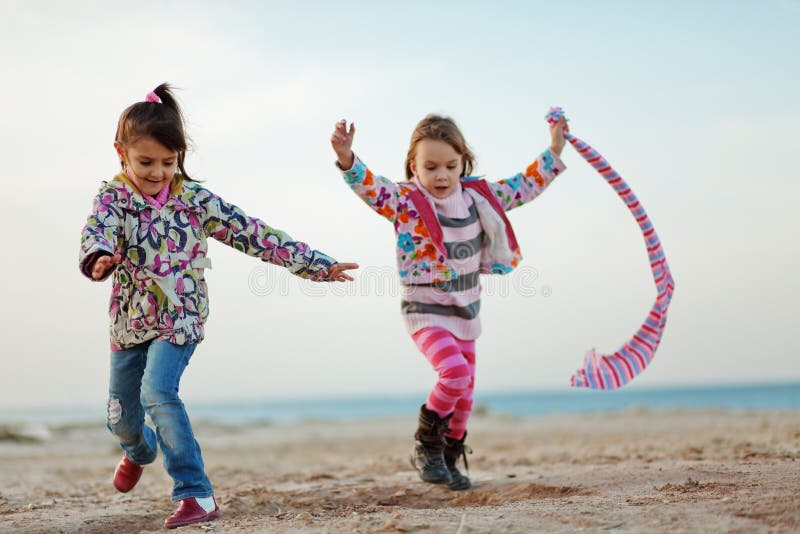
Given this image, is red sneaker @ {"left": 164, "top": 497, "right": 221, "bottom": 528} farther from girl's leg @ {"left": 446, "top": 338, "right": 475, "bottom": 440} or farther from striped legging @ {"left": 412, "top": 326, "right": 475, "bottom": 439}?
girl's leg @ {"left": 446, "top": 338, "right": 475, "bottom": 440}

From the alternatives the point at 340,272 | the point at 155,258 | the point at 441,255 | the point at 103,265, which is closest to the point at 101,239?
the point at 103,265

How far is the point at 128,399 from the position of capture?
13.2 feet

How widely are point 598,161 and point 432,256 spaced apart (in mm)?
1201

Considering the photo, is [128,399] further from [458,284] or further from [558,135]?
[558,135]

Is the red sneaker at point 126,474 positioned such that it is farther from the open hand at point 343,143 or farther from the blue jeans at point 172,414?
the open hand at point 343,143

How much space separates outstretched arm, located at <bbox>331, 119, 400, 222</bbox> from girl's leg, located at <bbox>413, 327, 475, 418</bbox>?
0.76m

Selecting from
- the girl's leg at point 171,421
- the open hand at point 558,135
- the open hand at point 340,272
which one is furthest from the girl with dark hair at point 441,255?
the girl's leg at point 171,421

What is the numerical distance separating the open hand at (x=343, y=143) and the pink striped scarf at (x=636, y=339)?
159 centimetres

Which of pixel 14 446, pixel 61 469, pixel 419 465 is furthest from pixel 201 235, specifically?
pixel 14 446

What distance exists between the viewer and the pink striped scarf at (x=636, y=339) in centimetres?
428

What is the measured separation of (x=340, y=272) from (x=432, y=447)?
1340 mm

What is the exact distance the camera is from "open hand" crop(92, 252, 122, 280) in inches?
136

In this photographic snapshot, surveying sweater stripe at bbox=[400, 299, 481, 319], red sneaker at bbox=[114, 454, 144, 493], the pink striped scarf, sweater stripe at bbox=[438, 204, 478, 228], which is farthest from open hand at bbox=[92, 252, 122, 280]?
the pink striped scarf

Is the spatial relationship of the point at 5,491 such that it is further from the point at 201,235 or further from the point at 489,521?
the point at 489,521
